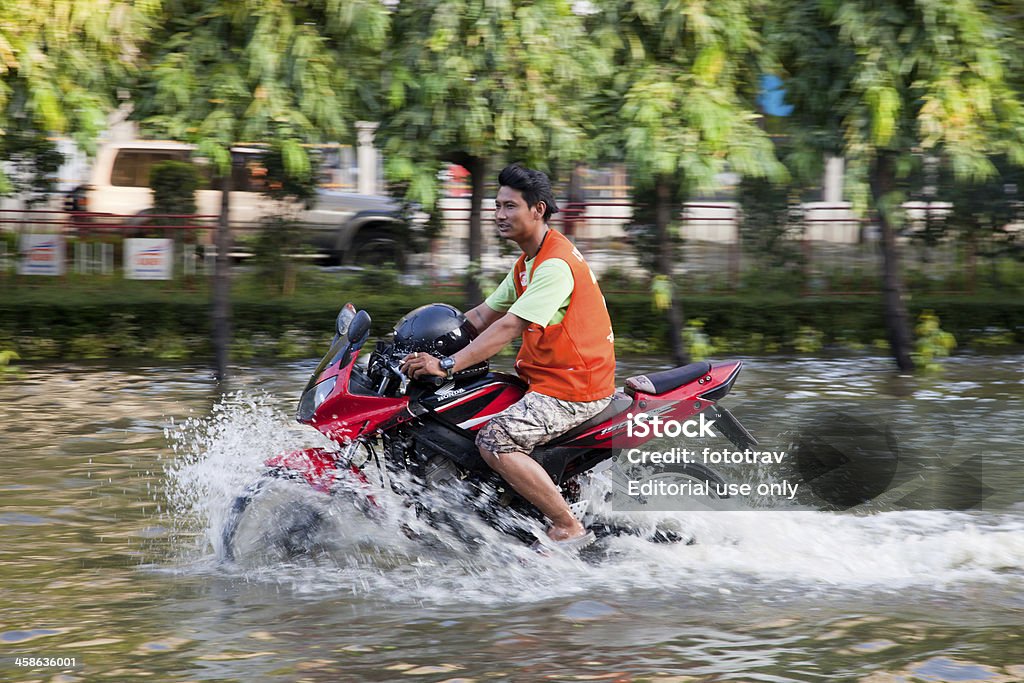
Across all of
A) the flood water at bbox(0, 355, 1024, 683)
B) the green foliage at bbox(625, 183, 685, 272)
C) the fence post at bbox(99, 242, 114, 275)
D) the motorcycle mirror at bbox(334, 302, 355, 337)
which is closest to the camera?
the flood water at bbox(0, 355, 1024, 683)

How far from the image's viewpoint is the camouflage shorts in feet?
18.6

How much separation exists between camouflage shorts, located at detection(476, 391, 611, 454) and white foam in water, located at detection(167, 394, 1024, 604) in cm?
48

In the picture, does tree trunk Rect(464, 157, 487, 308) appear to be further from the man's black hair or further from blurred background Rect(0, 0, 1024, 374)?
the man's black hair

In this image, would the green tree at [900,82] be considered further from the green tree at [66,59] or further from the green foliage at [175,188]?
the green foliage at [175,188]

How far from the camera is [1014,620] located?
17.3ft

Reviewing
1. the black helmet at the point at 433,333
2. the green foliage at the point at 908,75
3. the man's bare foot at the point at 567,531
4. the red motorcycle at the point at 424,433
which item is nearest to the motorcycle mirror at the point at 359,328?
the red motorcycle at the point at 424,433

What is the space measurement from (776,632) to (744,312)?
9.21 m

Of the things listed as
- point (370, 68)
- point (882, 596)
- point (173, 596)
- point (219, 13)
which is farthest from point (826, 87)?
point (173, 596)

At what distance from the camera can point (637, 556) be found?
20.1ft

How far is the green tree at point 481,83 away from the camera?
11.1 m

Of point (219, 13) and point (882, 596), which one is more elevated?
point (219, 13)

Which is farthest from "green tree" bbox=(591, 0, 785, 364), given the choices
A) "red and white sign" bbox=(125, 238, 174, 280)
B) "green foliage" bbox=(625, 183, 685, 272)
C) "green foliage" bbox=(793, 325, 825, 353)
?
"red and white sign" bbox=(125, 238, 174, 280)

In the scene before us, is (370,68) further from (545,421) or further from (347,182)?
(347,182)

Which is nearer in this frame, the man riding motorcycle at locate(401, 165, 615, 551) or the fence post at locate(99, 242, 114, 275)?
the man riding motorcycle at locate(401, 165, 615, 551)
